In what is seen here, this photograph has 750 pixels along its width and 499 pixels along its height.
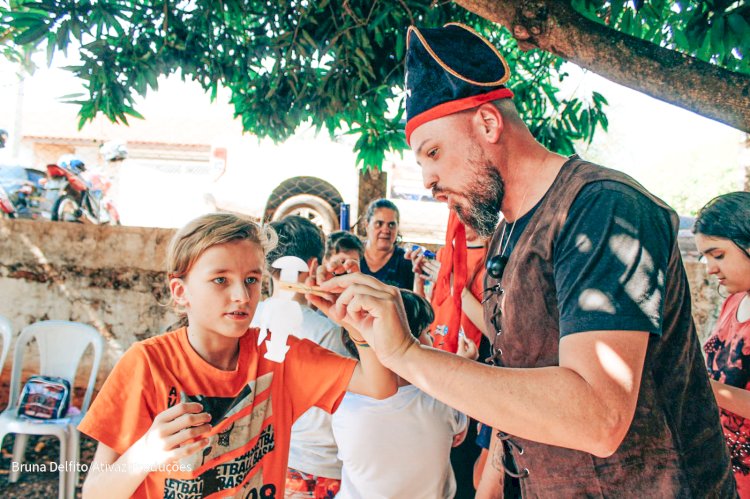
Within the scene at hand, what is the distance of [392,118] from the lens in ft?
15.3

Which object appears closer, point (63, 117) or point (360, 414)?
point (360, 414)

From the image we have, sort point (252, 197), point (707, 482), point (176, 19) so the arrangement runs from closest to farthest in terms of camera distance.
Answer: point (707, 482) < point (176, 19) < point (252, 197)

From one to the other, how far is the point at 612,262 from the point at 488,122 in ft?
1.75

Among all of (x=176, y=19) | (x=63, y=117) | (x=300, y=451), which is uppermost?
(x=63, y=117)

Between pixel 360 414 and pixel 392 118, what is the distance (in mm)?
3067

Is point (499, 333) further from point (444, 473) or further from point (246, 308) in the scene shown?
point (444, 473)

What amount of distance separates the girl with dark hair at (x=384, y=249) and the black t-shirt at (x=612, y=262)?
3688 mm

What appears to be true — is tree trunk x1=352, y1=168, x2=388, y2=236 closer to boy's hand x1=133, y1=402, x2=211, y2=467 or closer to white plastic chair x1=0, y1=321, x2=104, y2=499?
white plastic chair x1=0, y1=321, x2=104, y2=499

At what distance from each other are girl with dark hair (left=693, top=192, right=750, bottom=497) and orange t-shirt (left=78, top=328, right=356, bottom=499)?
1.51m

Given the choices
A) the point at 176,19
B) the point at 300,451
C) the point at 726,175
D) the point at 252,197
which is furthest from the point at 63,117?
the point at 726,175

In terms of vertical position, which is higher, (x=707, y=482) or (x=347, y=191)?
(x=347, y=191)

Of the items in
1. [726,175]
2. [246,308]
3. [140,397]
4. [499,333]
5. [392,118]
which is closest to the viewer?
[499,333]

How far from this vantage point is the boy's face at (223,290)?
184 cm

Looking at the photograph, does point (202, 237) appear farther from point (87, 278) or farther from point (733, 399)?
point (87, 278)
